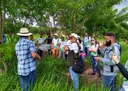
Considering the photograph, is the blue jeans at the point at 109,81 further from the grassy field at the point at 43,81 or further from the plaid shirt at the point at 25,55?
the plaid shirt at the point at 25,55

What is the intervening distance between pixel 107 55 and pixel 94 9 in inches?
360

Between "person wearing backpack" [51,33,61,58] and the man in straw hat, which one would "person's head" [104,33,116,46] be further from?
→ "person wearing backpack" [51,33,61,58]

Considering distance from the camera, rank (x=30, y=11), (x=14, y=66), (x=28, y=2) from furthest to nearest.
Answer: (x=30, y=11), (x=28, y=2), (x=14, y=66)

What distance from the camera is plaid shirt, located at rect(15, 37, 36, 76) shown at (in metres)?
7.35

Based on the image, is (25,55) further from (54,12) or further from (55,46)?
(55,46)

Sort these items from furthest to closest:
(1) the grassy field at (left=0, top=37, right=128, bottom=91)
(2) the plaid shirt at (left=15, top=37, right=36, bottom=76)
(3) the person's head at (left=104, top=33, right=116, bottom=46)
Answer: (2) the plaid shirt at (left=15, top=37, right=36, bottom=76) < (3) the person's head at (left=104, top=33, right=116, bottom=46) < (1) the grassy field at (left=0, top=37, right=128, bottom=91)

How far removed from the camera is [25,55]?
7406mm

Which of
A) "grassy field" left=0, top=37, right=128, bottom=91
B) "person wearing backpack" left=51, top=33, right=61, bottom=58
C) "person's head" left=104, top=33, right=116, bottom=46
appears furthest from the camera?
"person wearing backpack" left=51, top=33, right=61, bottom=58

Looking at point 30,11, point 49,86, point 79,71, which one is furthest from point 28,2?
point 49,86

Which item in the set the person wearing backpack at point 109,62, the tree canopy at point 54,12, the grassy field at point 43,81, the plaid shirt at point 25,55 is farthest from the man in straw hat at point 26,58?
the tree canopy at point 54,12

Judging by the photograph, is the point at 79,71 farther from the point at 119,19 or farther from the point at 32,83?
the point at 119,19

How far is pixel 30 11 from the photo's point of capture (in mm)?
11914

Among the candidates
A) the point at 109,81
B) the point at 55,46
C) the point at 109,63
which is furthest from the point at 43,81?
the point at 55,46

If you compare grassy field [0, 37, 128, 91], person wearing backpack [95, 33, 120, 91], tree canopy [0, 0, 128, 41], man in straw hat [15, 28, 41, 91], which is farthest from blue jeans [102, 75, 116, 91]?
tree canopy [0, 0, 128, 41]
